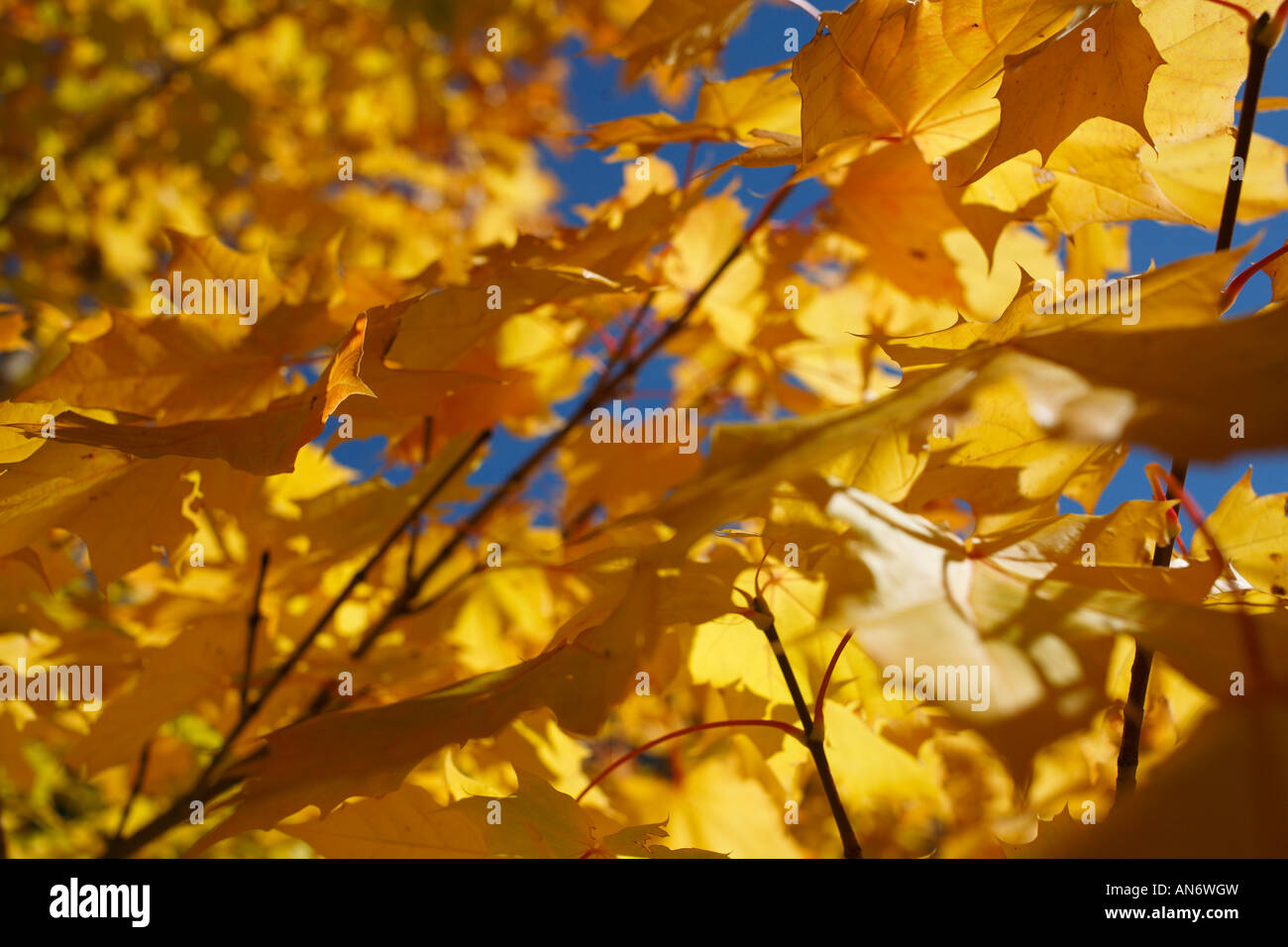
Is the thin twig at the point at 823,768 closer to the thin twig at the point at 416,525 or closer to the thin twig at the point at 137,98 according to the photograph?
the thin twig at the point at 416,525

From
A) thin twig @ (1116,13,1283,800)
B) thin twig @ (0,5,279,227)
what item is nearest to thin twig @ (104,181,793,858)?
thin twig @ (1116,13,1283,800)

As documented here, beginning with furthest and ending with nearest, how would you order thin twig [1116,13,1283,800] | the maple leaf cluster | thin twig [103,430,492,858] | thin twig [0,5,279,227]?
1. thin twig [0,5,279,227]
2. thin twig [103,430,492,858]
3. thin twig [1116,13,1283,800]
4. the maple leaf cluster

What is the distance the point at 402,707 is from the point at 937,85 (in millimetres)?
702

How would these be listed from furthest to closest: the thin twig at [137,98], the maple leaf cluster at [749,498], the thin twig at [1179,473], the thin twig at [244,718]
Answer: the thin twig at [137,98]
the thin twig at [244,718]
the thin twig at [1179,473]
the maple leaf cluster at [749,498]

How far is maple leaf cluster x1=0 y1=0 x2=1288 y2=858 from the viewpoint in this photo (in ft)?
1.45

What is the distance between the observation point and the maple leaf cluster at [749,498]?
442 mm

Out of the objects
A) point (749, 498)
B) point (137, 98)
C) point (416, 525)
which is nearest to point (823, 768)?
point (749, 498)

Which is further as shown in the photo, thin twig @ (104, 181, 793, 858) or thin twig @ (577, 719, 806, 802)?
thin twig @ (104, 181, 793, 858)

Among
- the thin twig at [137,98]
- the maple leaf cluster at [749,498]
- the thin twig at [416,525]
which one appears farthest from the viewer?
the thin twig at [137,98]

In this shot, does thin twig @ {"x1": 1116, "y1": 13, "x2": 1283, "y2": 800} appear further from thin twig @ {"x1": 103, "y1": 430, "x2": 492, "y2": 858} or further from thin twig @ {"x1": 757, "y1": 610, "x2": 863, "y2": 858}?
thin twig @ {"x1": 103, "y1": 430, "x2": 492, "y2": 858}

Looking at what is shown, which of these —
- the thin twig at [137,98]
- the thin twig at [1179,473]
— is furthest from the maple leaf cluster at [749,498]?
the thin twig at [137,98]

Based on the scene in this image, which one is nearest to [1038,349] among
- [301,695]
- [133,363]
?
[133,363]

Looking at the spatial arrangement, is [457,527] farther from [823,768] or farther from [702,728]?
[823,768]
